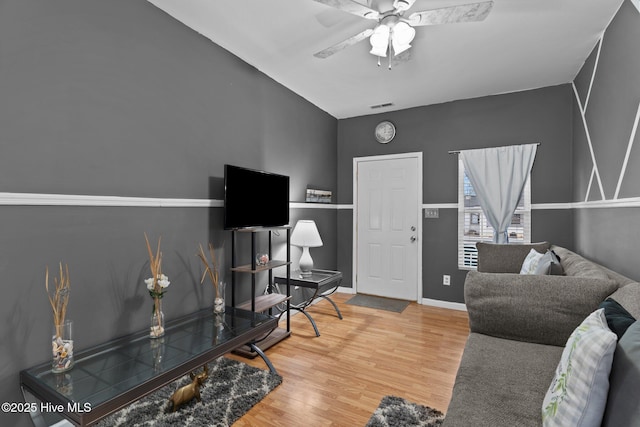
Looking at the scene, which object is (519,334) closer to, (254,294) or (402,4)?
(254,294)

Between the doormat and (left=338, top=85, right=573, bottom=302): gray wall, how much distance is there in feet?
1.24

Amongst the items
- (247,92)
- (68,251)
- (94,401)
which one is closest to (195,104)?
(247,92)

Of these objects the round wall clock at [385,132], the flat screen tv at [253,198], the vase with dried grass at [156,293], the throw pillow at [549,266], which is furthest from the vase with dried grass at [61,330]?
the round wall clock at [385,132]

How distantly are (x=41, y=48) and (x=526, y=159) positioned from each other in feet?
13.9

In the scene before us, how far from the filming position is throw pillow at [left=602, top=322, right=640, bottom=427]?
799 mm

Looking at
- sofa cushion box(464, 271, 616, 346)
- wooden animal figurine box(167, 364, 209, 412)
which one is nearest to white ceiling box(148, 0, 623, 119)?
sofa cushion box(464, 271, 616, 346)

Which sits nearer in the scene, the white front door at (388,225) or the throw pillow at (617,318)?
the throw pillow at (617,318)

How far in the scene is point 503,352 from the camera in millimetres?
1572

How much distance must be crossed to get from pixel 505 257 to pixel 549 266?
0.84m

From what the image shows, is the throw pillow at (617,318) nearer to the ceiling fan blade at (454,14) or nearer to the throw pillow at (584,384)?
the throw pillow at (584,384)

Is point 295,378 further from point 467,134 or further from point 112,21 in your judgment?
point 467,134

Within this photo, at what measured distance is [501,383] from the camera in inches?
51.6

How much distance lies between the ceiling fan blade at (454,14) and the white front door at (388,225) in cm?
239

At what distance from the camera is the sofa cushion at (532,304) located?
5.16 ft
